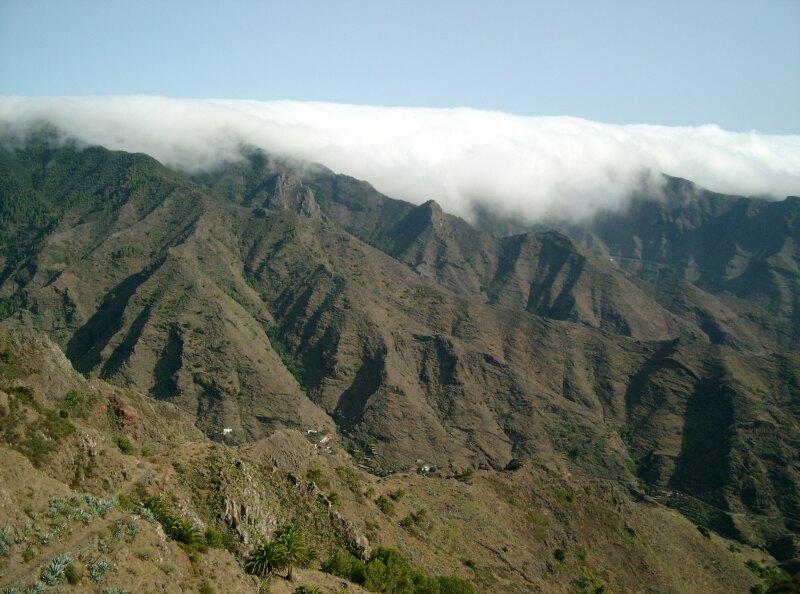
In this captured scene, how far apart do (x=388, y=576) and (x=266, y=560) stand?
1901cm

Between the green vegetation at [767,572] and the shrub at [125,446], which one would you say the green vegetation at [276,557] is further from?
the green vegetation at [767,572]

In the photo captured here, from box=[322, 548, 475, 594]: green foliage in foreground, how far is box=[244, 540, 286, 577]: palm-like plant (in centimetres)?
1173

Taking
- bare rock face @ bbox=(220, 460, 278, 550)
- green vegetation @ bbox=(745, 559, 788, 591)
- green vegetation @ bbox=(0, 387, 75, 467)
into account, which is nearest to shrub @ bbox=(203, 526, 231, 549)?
bare rock face @ bbox=(220, 460, 278, 550)

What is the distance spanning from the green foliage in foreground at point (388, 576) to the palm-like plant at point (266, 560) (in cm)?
1173

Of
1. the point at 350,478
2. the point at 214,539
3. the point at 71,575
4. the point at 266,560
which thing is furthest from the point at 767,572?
the point at 71,575

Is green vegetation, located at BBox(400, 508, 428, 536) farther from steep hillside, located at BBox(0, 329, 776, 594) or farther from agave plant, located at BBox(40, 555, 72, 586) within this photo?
agave plant, located at BBox(40, 555, 72, 586)

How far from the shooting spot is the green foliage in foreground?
182 ft

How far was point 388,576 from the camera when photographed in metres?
59.0

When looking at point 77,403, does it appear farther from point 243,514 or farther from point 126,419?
point 243,514

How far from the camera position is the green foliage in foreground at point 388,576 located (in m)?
55.4

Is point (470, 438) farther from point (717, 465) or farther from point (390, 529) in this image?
point (390, 529)

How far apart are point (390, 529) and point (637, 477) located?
135 m

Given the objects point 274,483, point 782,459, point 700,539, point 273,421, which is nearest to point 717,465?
point 782,459

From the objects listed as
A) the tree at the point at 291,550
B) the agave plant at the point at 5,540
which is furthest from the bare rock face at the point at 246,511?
the agave plant at the point at 5,540
